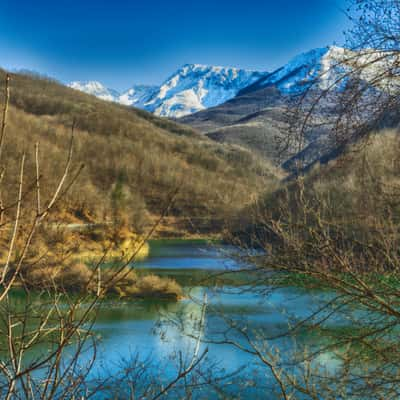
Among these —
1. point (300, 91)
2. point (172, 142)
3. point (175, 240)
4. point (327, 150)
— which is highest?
point (172, 142)

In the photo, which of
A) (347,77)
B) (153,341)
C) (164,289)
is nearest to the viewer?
(347,77)

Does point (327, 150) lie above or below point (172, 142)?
below

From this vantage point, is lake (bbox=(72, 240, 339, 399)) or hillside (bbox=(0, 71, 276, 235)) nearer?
lake (bbox=(72, 240, 339, 399))

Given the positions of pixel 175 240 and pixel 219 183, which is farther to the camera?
pixel 219 183

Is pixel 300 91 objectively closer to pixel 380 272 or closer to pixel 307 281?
pixel 307 281

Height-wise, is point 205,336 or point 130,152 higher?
point 130,152

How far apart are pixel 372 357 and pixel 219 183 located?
58.6 m

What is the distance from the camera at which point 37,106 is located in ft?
247

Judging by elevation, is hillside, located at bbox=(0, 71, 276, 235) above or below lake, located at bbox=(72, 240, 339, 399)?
above

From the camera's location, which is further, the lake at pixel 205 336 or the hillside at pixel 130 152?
the hillside at pixel 130 152

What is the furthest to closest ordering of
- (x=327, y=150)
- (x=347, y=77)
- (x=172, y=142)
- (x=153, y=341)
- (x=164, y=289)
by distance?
(x=172, y=142) < (x=164, y=289) < (x=153, y=341) < (x=327, y=150) < (x=347, y=77)

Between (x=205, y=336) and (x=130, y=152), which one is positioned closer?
(x=205, y=336)

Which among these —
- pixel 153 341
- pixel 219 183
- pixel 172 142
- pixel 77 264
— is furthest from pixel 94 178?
pixel 153 341

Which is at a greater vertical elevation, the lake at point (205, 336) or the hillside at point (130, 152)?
the hillside at point (130, 152)
